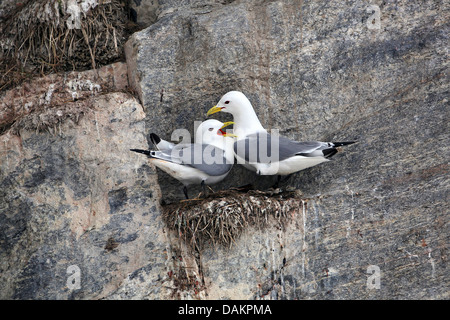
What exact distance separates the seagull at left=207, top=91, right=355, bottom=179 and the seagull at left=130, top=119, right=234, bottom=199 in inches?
5.6

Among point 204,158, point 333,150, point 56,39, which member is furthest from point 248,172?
point 56,39

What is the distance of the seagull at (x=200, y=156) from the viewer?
20.4 feet

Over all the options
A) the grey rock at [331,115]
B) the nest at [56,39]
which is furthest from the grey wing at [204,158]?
the nest at [56,39]

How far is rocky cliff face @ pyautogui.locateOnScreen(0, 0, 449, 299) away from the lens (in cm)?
602

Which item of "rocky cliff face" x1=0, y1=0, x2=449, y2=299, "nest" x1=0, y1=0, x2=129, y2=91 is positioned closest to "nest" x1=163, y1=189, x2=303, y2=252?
"rocky cliff face" x1=0, y1=0, x2=449, y2=299

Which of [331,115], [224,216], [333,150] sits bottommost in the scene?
[224,216]

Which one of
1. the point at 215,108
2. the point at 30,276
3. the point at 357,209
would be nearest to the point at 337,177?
the point at 357,209

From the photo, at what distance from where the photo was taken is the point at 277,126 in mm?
6902

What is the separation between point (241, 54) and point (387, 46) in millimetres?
1718

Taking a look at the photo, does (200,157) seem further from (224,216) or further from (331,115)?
(331,115)

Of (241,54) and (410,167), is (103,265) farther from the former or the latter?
(410,167)

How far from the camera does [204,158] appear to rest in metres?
6.39

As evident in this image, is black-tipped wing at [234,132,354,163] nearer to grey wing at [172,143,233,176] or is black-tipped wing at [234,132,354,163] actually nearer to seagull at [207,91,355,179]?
seagull at [207,91,355,179]

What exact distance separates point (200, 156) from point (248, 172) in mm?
985
